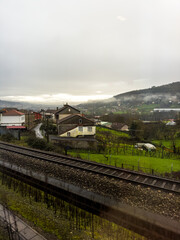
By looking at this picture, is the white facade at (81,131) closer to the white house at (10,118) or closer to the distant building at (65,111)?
the distant building at (65,111)

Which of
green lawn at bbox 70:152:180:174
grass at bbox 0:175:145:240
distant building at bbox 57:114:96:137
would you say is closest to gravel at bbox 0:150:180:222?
grass at bbox 0:175:145:240

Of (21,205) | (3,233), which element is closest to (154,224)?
(3,233)

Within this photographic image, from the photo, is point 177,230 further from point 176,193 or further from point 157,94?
point 157,94

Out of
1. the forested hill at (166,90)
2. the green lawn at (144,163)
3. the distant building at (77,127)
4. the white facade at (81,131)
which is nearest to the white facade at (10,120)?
the distant building at (77,127)

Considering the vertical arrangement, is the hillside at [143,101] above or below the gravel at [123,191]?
above

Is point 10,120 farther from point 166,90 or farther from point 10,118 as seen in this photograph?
point 166,90

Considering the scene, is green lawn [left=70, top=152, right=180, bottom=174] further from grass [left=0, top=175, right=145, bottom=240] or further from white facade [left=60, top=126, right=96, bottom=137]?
white facade [left=60, top=126, right=96, bottom=137]
